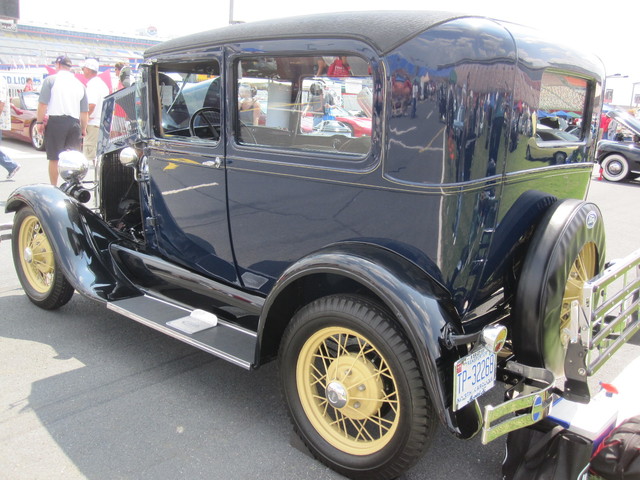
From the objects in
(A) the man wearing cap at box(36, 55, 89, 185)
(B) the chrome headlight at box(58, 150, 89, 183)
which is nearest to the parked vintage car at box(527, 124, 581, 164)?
(B) the chrome headlight at box(58, 150, 89, 183)

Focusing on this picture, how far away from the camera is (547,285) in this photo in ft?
7.05

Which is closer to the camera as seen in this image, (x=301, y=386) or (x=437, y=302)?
Result: (x=437, y=302)

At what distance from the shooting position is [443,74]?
2.03 m

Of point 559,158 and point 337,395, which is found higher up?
point 559,158

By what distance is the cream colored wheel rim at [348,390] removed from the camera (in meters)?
2.22

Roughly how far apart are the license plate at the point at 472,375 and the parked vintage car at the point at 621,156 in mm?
10421

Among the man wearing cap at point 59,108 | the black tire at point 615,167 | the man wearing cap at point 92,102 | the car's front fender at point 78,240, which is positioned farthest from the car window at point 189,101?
the black tire at point 615,167

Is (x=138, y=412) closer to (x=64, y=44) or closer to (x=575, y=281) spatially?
(x=575, y=281)

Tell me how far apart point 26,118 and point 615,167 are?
1279cm

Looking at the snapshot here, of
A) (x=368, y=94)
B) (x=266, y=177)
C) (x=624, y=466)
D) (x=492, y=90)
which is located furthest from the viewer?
(x=266, y=177)

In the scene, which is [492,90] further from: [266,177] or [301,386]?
[301,386]

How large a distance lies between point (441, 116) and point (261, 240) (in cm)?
117

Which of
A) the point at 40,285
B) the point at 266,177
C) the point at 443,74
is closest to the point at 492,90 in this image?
the point at 443,74

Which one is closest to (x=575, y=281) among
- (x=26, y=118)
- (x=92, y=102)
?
(x=92, y=102)
